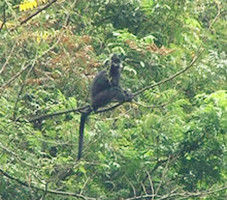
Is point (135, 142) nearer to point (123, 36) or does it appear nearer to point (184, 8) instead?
point (123, 36)

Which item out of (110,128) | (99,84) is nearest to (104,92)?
(99,84)

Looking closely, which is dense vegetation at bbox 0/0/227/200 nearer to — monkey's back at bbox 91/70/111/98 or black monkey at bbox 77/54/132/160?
black monkey at bbox 77/54/132/160

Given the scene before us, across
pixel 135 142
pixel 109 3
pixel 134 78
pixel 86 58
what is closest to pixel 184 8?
pixel 109 3

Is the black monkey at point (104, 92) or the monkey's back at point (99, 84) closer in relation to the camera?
the black monkey at point (104, 92)

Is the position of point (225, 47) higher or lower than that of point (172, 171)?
higher

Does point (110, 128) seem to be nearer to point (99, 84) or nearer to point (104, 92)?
point (104, 92)

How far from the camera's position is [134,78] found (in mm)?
10539

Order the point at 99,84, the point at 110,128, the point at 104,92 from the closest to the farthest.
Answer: the point at 110,128 → the point at 104,92 → the point at 99,84

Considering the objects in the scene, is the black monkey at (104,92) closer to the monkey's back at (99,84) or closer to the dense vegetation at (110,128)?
the monkey's back at (99,84)

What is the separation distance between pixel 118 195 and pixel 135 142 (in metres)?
0.76

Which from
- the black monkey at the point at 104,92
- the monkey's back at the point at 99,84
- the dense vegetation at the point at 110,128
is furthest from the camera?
the monkey's back at the point at 99,84

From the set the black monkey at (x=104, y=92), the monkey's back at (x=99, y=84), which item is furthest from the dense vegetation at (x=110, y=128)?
the monkey's back at (x=99, y=84)

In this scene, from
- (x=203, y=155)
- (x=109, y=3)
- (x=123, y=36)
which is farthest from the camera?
(x=109, y=3)

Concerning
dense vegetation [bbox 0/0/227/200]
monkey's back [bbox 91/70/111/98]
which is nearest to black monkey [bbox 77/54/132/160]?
monkey's back [bbox 91/70/111/98]
